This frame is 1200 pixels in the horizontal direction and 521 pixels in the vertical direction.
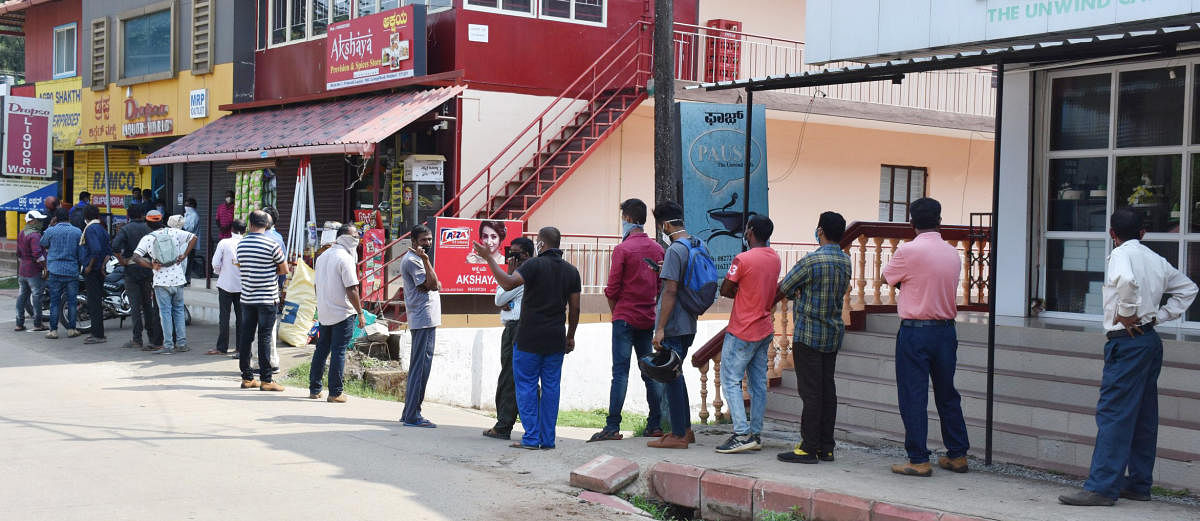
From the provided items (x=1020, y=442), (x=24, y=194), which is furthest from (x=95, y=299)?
(x=1020, y=442)

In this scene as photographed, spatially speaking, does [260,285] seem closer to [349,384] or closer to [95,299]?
[349,384]

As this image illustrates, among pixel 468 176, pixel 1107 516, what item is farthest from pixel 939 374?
pixel 468 176

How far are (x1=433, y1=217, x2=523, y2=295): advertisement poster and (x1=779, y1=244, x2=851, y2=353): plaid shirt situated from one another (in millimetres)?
7273

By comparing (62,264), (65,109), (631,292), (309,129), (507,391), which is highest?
(65,109)

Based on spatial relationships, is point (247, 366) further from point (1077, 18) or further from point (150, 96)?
point (150, 96)

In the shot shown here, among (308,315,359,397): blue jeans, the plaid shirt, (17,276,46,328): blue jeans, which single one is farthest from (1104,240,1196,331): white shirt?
(17,276,46,328): blue jeans

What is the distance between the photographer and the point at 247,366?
11.6m

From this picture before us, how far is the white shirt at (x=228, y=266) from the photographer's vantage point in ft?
41.4

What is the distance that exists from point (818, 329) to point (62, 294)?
1187cm

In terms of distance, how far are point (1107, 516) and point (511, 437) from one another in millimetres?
5058

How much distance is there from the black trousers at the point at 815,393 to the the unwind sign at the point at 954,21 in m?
4.49

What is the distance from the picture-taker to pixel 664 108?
1059 cm

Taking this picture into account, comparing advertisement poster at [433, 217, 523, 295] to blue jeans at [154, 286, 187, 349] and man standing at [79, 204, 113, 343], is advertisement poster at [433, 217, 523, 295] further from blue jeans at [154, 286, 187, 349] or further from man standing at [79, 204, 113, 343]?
man standing at [79, 204, 113, 343]

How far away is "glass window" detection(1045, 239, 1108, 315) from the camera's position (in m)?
10.4
